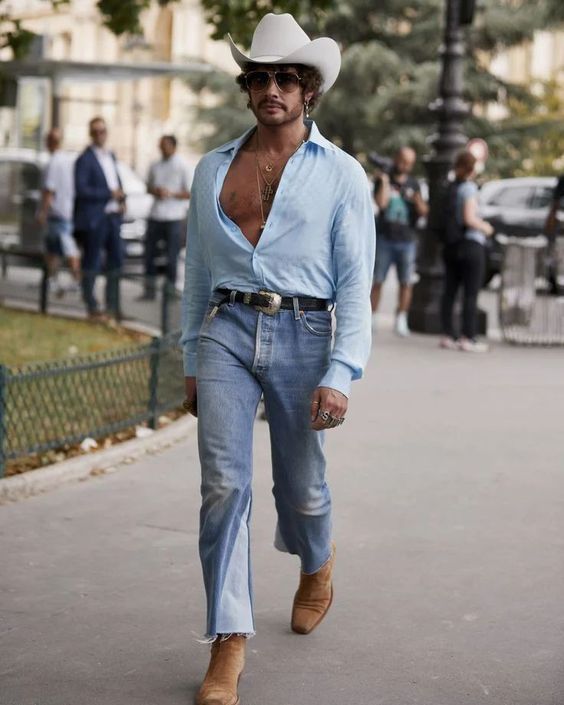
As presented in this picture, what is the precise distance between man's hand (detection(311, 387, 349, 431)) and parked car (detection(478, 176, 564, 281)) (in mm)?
19628

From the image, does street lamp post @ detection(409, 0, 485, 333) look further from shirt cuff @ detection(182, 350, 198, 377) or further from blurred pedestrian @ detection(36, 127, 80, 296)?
shirt cuff @ detection(182, 350, 198, 377)

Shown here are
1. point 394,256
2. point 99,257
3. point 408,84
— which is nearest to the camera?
point 394,256

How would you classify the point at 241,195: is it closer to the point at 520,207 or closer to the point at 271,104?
the point at 271,104

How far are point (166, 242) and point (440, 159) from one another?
11.0ft

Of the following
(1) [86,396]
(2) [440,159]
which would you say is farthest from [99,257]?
(1) [86,396]

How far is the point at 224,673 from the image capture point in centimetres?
477

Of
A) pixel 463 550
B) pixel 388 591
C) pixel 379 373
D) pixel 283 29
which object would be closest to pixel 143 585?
pixel 388 591

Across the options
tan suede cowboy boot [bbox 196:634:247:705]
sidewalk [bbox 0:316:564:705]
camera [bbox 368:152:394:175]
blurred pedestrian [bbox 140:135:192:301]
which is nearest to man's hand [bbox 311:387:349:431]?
tan suede cowboy boot [bbox 196:634:247:705]

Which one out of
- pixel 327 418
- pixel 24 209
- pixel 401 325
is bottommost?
pixel 401 325

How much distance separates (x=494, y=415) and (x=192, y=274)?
5770mm

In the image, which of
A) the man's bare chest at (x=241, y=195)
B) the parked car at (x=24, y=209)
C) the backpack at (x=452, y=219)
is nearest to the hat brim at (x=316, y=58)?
the man's bare chest at (x=241, y=195)

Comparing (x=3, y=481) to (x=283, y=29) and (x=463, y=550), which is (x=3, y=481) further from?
(x=283, y=29)

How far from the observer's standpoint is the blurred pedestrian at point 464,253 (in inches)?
553

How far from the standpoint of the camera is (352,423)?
400 inches
